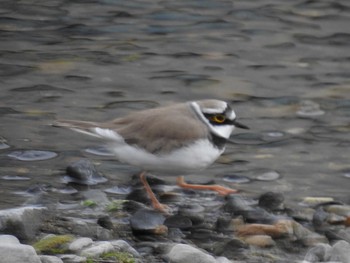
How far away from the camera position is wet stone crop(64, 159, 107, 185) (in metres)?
11.1

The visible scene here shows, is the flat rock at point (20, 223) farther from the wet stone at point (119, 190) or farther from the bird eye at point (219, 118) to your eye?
the bird eye at point (219, 118)

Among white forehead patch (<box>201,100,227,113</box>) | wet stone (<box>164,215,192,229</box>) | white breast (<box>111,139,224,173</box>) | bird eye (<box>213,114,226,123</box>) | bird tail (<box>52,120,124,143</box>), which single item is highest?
white forehead patch (<box>201,100,227,113</box>)

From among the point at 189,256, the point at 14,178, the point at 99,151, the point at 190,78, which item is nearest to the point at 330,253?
the point at 189,256

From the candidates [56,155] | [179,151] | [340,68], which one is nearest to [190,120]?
[179,151]

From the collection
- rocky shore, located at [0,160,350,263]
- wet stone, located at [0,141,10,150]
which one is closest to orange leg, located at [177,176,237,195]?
rocky shore, located at [0,160,350,263]

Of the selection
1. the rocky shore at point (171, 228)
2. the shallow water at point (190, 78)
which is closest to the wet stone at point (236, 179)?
the shallow water at point (190, 78)

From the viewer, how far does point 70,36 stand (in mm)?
16656

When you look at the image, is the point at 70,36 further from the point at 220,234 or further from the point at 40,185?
the point at 220,234

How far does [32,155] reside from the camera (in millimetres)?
11906

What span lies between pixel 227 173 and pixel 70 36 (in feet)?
18.1

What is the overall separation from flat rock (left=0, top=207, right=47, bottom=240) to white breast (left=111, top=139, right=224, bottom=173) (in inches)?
54.3

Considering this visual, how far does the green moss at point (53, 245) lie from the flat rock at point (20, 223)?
19 cm

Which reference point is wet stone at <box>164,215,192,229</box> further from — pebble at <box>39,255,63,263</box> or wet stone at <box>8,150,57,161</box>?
wet stone at <box>8,150,57,161</box>

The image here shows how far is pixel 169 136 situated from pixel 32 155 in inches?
89.5
